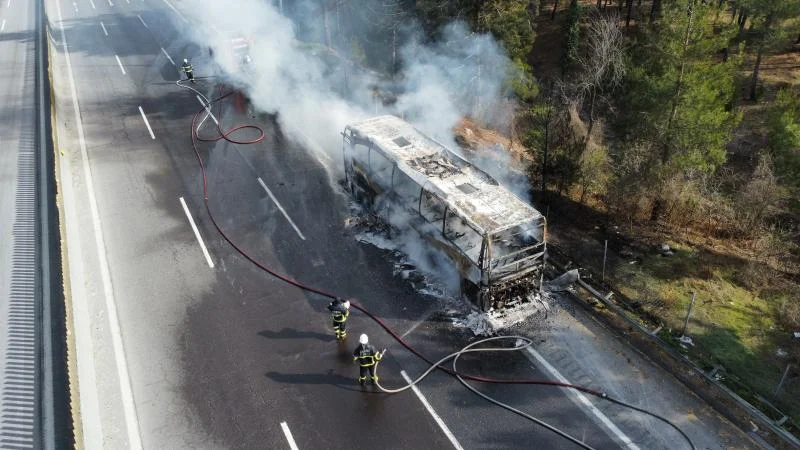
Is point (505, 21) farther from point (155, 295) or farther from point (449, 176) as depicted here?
point (155, 295)

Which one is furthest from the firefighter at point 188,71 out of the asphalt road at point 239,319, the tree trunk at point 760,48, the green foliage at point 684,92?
the tree trunk at point 760,48

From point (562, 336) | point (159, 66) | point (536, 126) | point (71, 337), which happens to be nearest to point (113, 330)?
point (71, 337)

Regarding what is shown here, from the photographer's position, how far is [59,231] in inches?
504

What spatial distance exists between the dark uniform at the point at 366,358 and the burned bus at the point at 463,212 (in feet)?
8.74

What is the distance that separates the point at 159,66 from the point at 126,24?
10.0 metres

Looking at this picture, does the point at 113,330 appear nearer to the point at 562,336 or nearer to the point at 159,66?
the point at 562,336

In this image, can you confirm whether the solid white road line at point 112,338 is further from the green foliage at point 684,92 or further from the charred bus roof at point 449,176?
the green foliage at point 684,92

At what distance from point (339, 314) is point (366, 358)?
1262mm

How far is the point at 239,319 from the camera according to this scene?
11.0 m

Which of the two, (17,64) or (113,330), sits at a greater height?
(17,64)

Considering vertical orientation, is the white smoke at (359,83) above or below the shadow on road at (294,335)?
above

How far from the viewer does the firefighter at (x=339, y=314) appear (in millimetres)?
10094

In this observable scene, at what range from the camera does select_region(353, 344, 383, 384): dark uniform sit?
30.0ft

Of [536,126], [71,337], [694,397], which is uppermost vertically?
[536,126]
